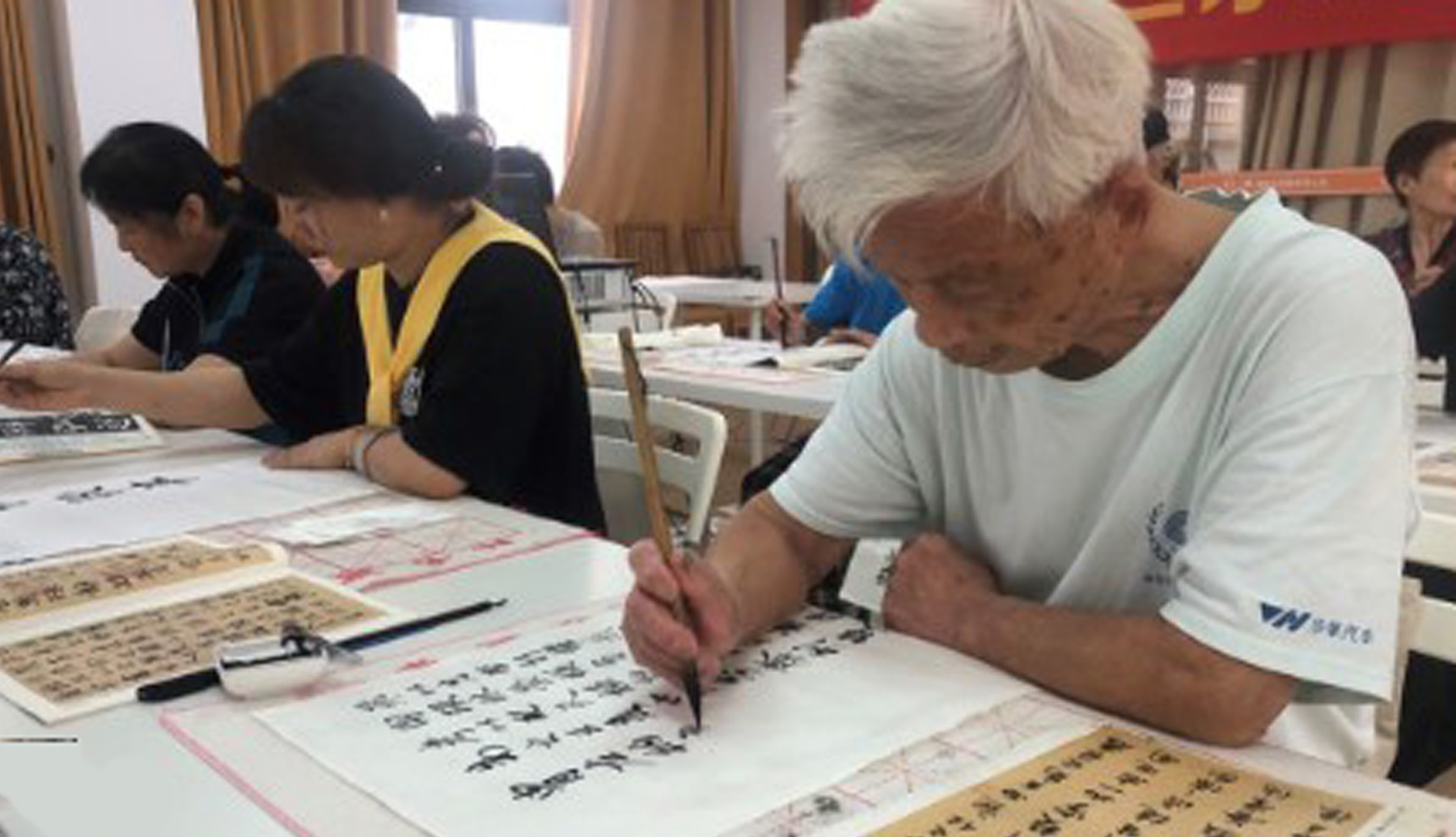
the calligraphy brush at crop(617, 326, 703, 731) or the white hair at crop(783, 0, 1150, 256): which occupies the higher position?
the white hair at crop(783, 0, 1150, 256)

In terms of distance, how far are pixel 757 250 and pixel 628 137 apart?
1116 mm

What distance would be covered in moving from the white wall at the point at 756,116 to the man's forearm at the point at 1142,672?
20.8 ft

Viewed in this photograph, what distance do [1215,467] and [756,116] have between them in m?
6.73

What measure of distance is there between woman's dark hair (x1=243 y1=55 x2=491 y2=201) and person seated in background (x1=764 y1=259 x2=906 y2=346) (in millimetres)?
1748

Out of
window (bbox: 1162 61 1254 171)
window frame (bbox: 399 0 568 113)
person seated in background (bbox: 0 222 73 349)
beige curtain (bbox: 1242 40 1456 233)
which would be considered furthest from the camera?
window frame (bbox: 399 0 568 113)

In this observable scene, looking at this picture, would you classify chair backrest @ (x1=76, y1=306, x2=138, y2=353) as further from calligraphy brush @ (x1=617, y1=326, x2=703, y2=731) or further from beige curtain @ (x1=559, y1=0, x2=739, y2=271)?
beige curtain @ (x1=559, y1=0, x2=739, y2=271)

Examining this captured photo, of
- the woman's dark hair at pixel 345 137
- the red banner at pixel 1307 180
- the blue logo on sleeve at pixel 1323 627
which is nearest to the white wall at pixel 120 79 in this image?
the woman's dark hair at pixel 345 137

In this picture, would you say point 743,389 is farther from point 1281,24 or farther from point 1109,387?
point 1281,24

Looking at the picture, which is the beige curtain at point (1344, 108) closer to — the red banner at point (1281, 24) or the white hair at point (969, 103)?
the red banner at point (1281, 24)

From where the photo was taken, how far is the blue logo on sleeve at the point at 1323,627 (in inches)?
29.5

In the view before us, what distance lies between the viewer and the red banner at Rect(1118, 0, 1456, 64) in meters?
4.47

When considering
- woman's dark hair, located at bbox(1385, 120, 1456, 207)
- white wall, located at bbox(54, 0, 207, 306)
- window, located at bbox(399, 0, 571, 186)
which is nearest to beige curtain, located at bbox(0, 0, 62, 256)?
white wall, located at bbox(54, 0, 207, 306)

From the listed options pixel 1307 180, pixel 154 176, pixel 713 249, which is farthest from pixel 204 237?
pixel 713 249

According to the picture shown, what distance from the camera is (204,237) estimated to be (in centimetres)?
229
